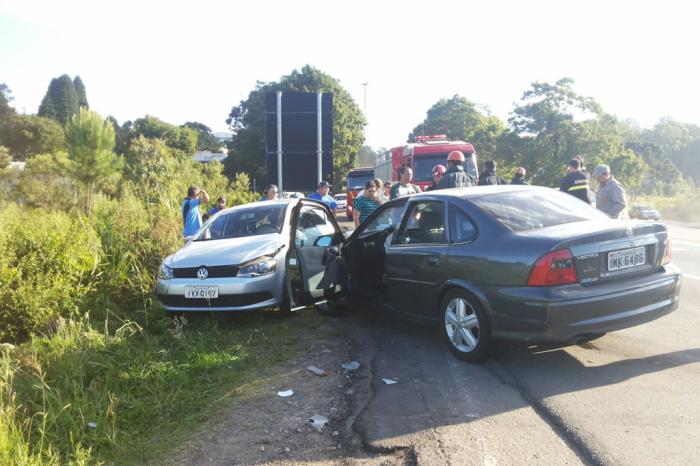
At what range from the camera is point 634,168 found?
42.1 meters

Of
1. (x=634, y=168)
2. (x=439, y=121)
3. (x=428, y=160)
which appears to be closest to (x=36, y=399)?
(x=428, y=160)

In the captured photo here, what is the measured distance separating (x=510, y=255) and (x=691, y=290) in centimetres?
499

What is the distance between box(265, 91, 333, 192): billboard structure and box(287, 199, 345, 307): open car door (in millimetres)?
5748

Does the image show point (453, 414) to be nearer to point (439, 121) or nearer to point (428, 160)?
point (428, 160)

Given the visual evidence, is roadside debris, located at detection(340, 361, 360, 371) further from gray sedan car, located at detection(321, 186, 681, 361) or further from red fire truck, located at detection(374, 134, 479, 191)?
red fire truck, located at detection(374, 134, 479, 191)

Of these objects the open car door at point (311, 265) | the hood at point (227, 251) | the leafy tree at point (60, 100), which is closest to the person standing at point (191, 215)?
the hood at point (227, 251)

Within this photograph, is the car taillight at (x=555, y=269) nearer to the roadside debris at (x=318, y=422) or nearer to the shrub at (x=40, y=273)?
the roadside debris at (x=318, y=422)

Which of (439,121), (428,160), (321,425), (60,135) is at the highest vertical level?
(439,121)

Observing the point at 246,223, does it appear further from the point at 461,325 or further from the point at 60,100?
the point at 60,100

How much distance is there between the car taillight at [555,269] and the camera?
13.7 ft

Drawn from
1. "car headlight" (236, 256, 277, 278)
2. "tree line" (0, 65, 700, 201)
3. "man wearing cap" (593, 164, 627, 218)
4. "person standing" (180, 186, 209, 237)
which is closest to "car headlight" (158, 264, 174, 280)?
"car headlight" (236, 256, 277, 278)

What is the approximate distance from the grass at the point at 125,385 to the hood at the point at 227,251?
70 centimetres

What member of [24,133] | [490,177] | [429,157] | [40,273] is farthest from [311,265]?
[24,133]

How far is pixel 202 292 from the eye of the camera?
6113 mm
